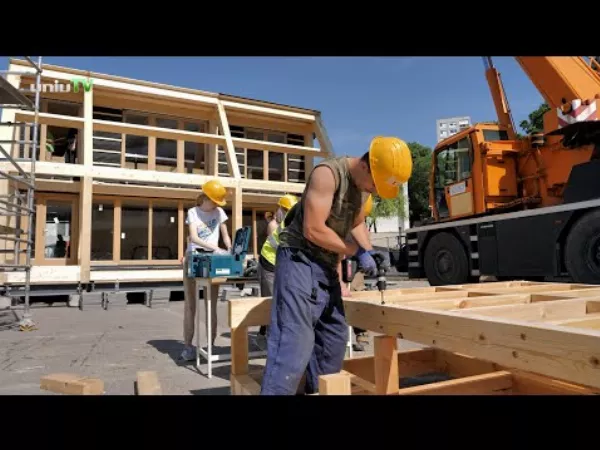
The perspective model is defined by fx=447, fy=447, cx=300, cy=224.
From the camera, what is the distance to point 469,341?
1.98 metres

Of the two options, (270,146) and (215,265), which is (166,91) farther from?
(215,265)

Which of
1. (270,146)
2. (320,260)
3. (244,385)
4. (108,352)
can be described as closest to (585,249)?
(320,260)

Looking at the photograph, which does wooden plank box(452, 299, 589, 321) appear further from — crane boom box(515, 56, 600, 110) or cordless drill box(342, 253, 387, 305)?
crane boom box(515, 56, 600, 110)

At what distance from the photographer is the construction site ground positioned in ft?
12.8

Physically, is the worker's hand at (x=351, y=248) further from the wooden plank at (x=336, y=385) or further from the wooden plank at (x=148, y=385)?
the wooden plank at (x=148, y=385)

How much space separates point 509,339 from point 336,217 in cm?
119

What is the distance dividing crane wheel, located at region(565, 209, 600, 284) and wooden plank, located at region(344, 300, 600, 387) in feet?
22.2

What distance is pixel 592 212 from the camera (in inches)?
298

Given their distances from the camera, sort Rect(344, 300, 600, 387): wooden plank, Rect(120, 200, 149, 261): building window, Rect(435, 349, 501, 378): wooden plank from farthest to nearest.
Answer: Rect(120, 200, 149, 261): building window < Rect(435, 349, 501, 378): wooden plank < Rect(344, 300, 600, 387): wooden plank

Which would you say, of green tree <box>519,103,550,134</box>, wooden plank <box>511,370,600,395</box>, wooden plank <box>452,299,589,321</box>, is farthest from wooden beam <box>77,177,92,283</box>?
green tree <box>519,103,550,134</box>

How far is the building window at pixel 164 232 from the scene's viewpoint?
1239 cm
